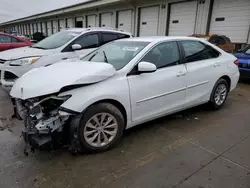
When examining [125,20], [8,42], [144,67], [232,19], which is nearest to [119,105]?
[144,67]

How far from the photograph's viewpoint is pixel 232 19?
37.1 feet

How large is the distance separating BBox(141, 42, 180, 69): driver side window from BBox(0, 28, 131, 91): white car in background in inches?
103

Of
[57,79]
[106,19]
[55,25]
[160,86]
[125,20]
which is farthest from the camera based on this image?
[55,25]

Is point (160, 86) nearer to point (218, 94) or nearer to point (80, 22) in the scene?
point (218, 94)

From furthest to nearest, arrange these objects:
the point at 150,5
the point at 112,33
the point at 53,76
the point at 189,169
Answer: the point at 150,5 → the point at 112,33 → the point at 53,76 → the point at 189,169

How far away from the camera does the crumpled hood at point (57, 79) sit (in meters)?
2.54

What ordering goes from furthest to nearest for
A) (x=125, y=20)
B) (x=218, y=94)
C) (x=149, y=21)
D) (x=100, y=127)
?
(x=125, y=20) < (x=149, y=21) < (x=218, y=94) < (x=100, y=127)

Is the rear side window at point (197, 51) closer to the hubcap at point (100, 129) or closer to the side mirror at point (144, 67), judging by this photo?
the side mirror at point (144, 67)

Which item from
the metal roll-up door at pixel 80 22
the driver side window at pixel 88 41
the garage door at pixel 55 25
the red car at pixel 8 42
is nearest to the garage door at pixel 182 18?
the driver side window at pixel 88 41

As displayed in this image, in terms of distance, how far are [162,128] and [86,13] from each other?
2309 centimetres

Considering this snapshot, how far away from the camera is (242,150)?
2.93m

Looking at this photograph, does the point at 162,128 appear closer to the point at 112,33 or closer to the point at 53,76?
the point at 53,76

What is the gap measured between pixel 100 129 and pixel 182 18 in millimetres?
12962

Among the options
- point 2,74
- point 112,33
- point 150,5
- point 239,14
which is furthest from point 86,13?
point 2,74
